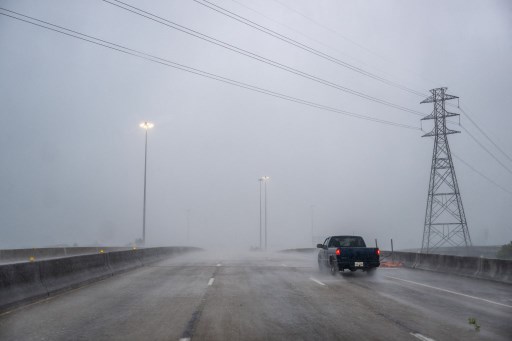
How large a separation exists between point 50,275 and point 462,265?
15.6 metres

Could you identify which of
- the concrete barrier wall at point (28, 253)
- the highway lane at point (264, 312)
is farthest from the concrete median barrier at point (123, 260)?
the concrete barrier wall at point (28, 253)

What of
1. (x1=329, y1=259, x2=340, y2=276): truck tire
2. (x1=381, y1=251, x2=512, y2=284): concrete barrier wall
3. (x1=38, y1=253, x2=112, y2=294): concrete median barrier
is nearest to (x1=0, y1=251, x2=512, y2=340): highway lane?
(x1=38, y1=253, x2=112, y2=294): concrete median barrier

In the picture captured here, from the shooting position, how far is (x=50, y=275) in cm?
1234

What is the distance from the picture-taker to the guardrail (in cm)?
1007

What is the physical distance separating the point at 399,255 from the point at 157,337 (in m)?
20.9

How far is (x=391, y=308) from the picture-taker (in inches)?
395

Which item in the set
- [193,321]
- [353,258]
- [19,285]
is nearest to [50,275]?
[19,285]

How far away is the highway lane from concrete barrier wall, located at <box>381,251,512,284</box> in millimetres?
1649

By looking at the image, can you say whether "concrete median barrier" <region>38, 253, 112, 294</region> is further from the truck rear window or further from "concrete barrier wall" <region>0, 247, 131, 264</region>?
"concrete barrier wall" <region>0, 247, 131, 264</region>

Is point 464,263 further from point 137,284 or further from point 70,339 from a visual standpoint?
point 70,339

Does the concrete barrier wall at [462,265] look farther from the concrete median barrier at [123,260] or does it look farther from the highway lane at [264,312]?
the concrete median barrier at [123,260]

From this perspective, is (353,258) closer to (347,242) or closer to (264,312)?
(347,242)

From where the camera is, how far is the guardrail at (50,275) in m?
10.1

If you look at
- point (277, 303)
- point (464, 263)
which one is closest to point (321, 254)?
point (464, 263)
